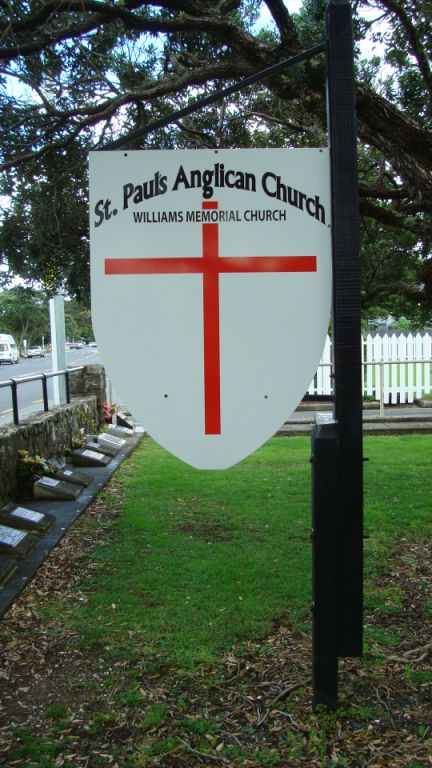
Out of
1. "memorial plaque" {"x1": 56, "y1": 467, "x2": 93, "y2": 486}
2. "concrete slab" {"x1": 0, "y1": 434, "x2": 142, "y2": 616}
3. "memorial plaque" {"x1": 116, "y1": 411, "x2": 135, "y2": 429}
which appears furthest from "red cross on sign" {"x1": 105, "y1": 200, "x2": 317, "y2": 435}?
"memorial plaque" {"x1": 116, "y1": 411, "x2": 135, "y2": 429}

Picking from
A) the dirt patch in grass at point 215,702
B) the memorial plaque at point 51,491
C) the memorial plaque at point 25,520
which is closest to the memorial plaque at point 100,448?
the memorial plaque at point 51,491

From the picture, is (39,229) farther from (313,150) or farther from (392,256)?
(392,256)

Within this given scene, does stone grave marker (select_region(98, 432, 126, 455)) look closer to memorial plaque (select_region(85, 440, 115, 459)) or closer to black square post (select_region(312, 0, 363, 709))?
memorial plaque (select_region(85, 440, 115, 459))

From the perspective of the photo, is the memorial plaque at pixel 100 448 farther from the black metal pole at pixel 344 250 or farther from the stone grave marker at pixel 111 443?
the black metal pole at pixel 344 250

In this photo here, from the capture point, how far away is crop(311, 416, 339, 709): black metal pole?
2.62m

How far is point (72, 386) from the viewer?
35.7 ft

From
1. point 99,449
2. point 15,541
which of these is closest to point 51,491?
point 15,541

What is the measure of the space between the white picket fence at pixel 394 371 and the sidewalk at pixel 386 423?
1.16 m

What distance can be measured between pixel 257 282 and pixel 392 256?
938 cm

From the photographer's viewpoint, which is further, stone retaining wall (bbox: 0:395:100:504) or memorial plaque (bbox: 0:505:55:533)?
stone retaining wall (bbox: 0:395:100:504)

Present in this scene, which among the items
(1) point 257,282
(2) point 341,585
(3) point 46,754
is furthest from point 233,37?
(3) point 46,754

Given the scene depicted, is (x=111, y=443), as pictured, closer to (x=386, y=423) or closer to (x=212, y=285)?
(x=386, y=423)

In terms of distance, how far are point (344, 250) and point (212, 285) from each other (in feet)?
1.78

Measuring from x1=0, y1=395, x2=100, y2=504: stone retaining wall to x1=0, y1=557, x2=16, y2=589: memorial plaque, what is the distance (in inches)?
59.7
